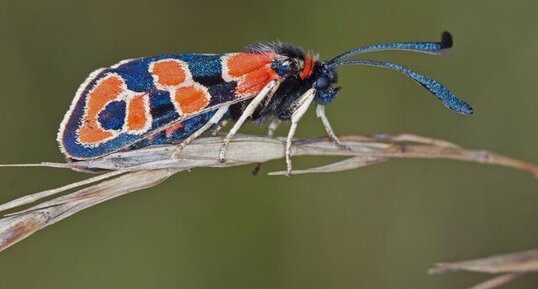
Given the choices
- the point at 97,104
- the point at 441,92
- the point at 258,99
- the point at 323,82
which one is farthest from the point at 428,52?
the point at 97,104

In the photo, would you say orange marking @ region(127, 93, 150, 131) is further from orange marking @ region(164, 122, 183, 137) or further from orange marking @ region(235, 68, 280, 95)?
orange marking @ region(235, 68, 280, 95)

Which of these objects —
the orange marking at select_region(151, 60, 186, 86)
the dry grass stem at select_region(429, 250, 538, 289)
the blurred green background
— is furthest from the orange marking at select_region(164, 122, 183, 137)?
the blurred green background

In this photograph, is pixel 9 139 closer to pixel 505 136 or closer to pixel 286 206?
pixel 286 206

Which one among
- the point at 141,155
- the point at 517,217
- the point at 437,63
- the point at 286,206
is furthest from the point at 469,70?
the point at 141,155

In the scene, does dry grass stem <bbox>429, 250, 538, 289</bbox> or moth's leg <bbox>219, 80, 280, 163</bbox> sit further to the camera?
moth's leg <bbox>219, 80, 280, 163</bbox>

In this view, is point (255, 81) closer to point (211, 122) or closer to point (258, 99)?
point (258, 99)

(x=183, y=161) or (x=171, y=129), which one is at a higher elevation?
(x=171, y=129)
